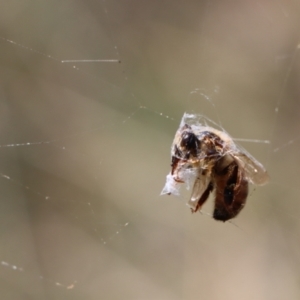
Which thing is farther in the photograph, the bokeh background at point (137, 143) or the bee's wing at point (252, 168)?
the bokeh background at point (137, 143)

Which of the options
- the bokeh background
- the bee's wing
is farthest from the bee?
the bokeh background

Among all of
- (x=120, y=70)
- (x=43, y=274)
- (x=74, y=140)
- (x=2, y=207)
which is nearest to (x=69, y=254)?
(x=43, y=274)

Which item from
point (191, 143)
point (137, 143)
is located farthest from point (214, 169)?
point (137, 143)

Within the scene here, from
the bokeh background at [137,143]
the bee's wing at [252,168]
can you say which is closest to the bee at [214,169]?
the bee's wing at [252,168]

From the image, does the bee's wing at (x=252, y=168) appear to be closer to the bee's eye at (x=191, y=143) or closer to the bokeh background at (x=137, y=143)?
the bee's eye at (x=191, y=143)

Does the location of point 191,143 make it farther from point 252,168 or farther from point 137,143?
point 137,143

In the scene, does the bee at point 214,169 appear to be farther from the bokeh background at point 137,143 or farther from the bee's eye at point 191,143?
the bokeh background at point 137,143

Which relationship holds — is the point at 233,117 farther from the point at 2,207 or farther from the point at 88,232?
the point at 2,207
